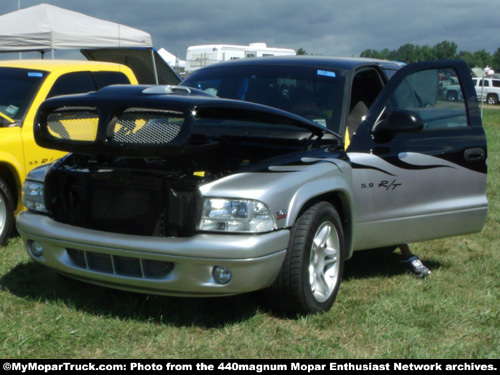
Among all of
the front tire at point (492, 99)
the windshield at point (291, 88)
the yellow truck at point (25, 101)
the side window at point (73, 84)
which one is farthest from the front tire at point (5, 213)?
the front tire at point (492, 99)

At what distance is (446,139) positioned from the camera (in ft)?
15.5

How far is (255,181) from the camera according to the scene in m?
3.49

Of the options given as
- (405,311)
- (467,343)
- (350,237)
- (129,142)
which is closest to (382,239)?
(350,237)

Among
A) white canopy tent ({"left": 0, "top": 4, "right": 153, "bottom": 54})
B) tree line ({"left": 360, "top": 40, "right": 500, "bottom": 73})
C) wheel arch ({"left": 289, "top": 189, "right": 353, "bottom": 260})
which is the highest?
tree line ({"left": 360, "top": 40, "right": 500, "bottom": 73})

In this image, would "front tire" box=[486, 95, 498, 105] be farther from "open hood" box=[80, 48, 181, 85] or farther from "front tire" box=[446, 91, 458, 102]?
"front tire" box=[446, 91, 458, 102]

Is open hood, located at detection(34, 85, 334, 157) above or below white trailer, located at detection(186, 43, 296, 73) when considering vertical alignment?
below

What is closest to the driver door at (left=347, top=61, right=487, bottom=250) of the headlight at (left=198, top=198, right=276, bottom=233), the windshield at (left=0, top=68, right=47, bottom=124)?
the headlight at (left=198, top=198, right=276, bottom=233)

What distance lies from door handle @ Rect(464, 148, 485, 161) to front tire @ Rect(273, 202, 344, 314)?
1.28 m

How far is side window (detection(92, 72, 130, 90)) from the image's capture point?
6.93 m

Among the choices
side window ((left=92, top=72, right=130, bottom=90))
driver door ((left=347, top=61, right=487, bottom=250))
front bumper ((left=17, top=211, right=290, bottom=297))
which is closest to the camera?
front bumper ((left=17, top=211, right=290, bottom=297))

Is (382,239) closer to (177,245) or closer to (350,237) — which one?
(350,237)

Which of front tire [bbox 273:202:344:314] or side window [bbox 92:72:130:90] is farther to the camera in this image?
side window [bbox 92:72:130:90]

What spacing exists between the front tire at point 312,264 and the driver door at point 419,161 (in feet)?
1.17

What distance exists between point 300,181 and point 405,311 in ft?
3.60
